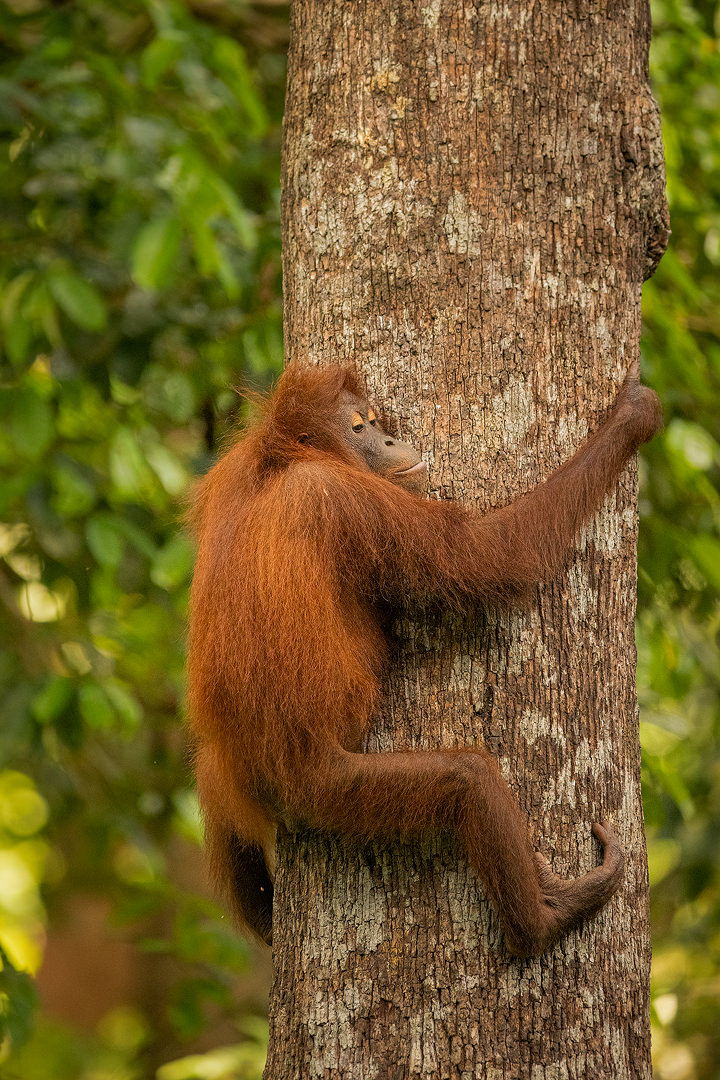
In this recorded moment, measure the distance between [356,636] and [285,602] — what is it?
0.18 meters

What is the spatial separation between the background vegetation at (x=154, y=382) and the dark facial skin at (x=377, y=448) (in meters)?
1.06

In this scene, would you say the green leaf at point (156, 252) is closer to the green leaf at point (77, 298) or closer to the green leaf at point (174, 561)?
the green leaf at point (77, 298)

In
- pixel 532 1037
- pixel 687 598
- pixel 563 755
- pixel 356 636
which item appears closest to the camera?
pixel 532 1037

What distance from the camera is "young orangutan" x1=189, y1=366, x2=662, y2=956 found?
7.25ft

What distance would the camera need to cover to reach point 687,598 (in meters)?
3.88

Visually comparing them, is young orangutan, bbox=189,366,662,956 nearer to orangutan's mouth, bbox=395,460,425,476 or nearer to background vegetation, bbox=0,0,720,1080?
orangutan's mouth, bbox=395,460,425,476

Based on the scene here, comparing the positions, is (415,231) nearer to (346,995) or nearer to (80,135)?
(346,995)

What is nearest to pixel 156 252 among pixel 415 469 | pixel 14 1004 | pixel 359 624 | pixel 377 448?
pixel 377 448

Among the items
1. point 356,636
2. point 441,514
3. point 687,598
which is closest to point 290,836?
point 356,636

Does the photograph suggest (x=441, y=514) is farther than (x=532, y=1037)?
Yes

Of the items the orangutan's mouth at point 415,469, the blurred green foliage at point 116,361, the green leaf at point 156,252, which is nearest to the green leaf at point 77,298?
the blurred green foliage at point 116,361

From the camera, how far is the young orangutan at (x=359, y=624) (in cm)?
221

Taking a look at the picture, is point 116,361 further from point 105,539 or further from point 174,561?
point 174,561

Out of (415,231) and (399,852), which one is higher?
(415,231)
